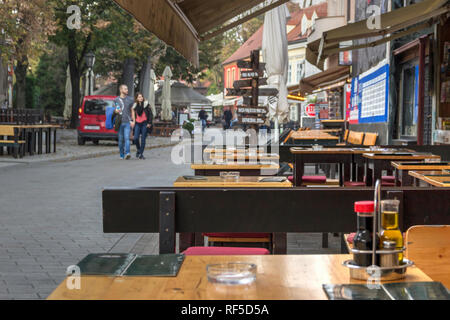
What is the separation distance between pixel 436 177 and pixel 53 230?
4375mm

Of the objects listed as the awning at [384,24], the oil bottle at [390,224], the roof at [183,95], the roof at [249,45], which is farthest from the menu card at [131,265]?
the roof at [249,45]

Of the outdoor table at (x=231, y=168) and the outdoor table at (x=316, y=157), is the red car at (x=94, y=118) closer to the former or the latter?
the outdoor table at (x=316, y=157)

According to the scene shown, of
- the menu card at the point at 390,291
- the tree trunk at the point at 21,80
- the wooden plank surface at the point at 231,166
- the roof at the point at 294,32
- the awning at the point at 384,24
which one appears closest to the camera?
the menu card at the point at 390,291

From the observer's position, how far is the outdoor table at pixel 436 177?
5.02m

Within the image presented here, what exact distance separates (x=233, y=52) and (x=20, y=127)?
75.5 meters

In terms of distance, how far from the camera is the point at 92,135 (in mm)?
27609

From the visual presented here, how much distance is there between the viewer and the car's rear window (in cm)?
2731

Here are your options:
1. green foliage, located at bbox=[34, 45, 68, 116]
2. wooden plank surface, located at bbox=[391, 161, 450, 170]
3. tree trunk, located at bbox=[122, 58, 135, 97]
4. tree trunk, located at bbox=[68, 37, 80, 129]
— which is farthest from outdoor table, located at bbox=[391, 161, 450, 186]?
green foliage, located at bbox=[34, 45, 68, 116]

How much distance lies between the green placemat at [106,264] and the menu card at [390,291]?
2.43 ft

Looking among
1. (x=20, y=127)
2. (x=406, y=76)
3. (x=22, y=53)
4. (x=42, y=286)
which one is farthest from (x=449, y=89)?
(x=22, y=53)

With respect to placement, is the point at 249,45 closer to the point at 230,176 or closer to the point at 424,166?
the point at 424,166

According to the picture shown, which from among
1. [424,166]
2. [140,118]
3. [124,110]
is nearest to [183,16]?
[424,166]

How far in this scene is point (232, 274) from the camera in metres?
2.45
